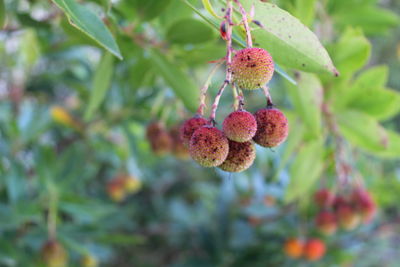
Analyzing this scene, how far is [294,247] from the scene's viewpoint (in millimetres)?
2068

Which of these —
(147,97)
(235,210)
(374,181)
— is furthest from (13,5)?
(374,181)

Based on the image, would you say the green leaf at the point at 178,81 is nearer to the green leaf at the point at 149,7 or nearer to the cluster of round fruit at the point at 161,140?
the green leaf at the point at 149,7

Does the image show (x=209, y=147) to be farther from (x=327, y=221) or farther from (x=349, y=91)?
(x=327, y=221)

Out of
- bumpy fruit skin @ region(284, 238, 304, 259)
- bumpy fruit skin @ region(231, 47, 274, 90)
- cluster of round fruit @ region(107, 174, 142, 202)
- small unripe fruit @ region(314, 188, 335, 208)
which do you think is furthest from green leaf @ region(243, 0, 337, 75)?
cluster of round fruit @ region(107, 174, 142, 202)

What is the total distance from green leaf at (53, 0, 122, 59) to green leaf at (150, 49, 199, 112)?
40 cm

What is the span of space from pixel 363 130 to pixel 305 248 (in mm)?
886

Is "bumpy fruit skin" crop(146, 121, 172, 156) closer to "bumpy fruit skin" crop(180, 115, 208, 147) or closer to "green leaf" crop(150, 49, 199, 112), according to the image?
"green leaf" crop(150, 49, 199, 112)

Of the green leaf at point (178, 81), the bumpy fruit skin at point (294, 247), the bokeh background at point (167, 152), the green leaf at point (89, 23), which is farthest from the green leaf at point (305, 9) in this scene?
the bumpy fruit skin at point (294, 247)

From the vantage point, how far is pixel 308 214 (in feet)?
7.06

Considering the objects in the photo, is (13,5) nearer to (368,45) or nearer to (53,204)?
(53,204)

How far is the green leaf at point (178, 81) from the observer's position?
1.14 m

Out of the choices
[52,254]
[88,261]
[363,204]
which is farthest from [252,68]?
[88,261]

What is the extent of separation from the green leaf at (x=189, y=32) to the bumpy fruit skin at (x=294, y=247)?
126cm

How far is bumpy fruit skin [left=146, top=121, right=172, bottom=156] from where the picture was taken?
64.3 inches
